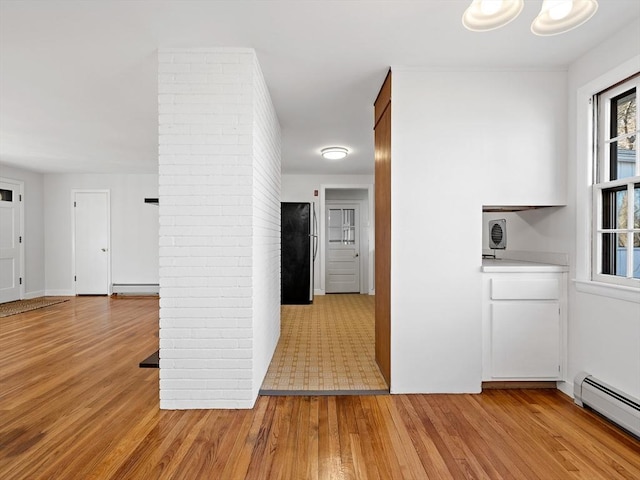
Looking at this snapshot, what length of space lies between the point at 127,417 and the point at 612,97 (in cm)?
380

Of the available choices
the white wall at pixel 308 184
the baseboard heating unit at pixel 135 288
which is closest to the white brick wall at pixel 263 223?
the white wall at pixel 308 184

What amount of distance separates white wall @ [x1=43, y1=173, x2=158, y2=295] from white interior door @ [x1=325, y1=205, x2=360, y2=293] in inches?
139

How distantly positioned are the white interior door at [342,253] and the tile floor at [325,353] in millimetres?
1927

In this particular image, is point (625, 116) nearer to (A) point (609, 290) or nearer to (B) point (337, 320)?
(A) point (609, 290)

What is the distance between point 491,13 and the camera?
150cm

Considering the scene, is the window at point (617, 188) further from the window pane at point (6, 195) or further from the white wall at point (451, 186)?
the window pane at point (6, 195)

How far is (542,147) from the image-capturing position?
280cm

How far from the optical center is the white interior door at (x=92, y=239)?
24.0ft

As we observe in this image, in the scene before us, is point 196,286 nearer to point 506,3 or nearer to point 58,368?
point 58,368

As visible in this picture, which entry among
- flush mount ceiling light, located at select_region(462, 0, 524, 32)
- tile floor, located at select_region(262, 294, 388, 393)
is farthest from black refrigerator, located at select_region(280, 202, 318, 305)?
flush mount ceiling light, located at select_region(462, 0, 524, 32)

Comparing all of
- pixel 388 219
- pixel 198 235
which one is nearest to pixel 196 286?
pixel 198 235

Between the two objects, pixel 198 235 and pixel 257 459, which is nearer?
pixel 257 459

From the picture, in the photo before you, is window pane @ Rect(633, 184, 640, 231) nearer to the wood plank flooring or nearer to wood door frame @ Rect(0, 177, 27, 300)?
the wood plank flooring

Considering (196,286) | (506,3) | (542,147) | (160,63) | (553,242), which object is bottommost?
(196,286)
